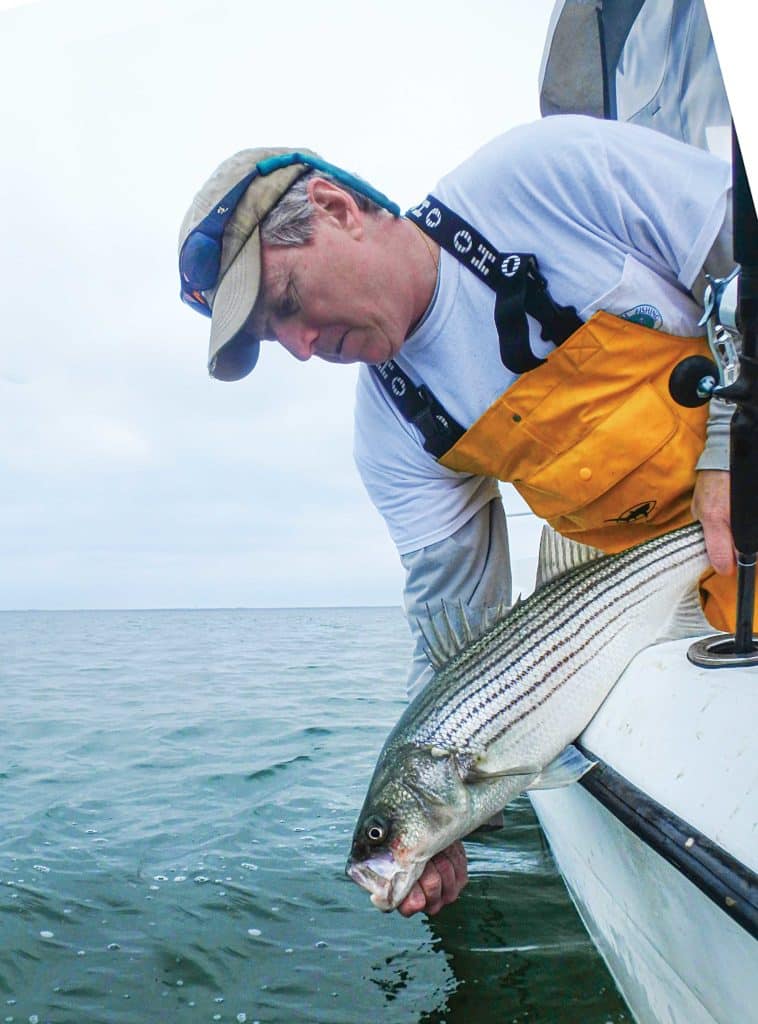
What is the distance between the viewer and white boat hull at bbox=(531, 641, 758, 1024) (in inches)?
55.6

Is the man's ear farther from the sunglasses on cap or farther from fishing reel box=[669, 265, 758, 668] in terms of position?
fishing reel box=[669, 265, 758, 668]

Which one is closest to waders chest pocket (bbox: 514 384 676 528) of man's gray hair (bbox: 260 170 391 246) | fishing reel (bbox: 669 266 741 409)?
fishing reel (bbox: 669 266 741 409)

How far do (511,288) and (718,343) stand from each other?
642 millimetres

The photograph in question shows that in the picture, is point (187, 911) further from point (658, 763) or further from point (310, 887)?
point (658, 763)

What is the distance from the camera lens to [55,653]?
20297 millimetres

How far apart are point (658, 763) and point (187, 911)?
258cm

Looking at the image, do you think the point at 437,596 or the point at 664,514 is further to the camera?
the point at 437,596

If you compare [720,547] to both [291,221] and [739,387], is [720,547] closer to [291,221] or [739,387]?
[739,387]

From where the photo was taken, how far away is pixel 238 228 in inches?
93.7

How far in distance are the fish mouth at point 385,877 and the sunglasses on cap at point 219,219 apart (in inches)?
66.3

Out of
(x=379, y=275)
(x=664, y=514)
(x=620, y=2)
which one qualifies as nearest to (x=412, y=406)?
(x=379, y=275)

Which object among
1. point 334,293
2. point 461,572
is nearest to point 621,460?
point 461,572

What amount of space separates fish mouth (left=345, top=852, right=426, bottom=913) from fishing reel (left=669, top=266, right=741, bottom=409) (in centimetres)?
132

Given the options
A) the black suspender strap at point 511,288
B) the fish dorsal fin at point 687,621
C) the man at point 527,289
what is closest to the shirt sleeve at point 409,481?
the man at point 527,289
